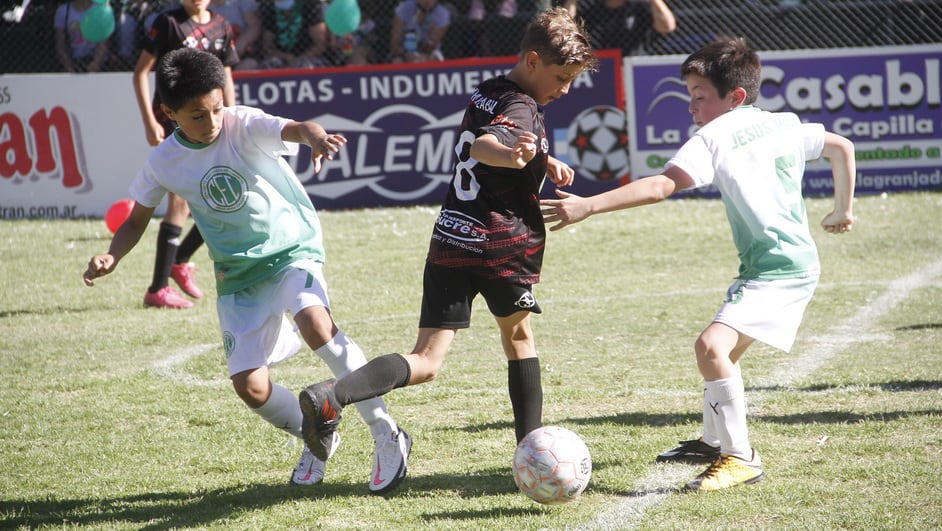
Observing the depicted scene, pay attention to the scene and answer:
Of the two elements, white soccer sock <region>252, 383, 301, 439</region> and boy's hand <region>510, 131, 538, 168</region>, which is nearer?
boy's hand <region>510, 131, 538, 168</region>

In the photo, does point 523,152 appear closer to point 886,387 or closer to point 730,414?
point 730,414

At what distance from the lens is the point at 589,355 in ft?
20.1

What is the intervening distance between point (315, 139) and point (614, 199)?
1.10 meters

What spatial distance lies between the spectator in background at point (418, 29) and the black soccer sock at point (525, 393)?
8972 millimetres

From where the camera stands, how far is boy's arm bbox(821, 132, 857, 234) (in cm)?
424

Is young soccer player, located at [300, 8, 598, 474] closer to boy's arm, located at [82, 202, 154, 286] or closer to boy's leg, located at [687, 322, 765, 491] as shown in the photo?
boy's leg, located at [687, 322, 765, 491]

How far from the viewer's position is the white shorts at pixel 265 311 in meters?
4.09

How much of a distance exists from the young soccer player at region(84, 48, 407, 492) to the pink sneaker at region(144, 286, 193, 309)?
349 centimetres

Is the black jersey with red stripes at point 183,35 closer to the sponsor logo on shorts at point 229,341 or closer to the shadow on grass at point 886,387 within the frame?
the sponsor logo on shorts at point 229,341

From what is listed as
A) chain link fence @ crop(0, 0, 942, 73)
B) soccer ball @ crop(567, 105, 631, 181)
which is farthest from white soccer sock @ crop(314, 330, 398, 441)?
chain link fence @ crop(0, 0, 942, 73)

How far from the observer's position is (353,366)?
13.4 ft

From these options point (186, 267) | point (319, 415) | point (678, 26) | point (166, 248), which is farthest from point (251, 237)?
point (678, 26)

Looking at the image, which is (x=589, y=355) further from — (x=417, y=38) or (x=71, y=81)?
(x=71, y=81)

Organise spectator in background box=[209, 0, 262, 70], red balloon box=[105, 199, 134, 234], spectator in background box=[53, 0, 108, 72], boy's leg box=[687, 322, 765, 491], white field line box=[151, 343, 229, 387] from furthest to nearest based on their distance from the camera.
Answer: spectator in background box=[53, 0, 108, 72], spectator in background box=[209, 0, 262, 70], red balloon box=[105, 199, 134, 234], white field line box=[151, 343, 229, 387], boy's leg box=[687, 322, 765, 491]
